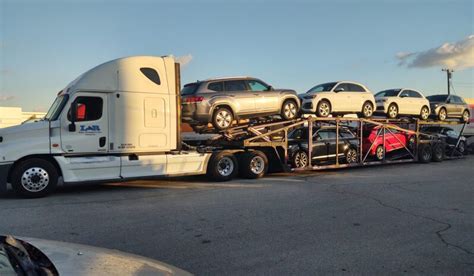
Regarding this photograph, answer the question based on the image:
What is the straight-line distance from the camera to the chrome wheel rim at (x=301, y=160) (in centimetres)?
1478

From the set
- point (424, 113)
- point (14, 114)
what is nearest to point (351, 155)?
point (424, 113)

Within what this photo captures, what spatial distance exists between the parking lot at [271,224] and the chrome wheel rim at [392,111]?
547 cm

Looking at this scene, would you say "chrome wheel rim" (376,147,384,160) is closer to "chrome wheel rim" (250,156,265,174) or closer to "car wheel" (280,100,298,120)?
"car wheel" (280,100,298,120)

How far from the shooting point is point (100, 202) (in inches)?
368

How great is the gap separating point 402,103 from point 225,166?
858cm

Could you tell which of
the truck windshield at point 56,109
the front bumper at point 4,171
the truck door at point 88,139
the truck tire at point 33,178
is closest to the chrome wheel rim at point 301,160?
the truck door at point 88,139

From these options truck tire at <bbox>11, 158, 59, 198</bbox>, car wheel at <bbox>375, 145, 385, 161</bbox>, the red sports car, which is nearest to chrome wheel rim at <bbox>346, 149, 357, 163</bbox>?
the red sports car

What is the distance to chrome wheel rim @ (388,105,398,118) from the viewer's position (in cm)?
1725

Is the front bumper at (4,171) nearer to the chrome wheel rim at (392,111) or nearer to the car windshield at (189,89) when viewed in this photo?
the car windshield at (189,89)

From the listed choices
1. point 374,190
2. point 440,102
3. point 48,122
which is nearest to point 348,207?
point 374,190

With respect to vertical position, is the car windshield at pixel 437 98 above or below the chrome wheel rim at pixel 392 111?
above

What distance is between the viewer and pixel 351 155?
1631cm

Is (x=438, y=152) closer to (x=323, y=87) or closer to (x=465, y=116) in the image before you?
(x=465, y=116)

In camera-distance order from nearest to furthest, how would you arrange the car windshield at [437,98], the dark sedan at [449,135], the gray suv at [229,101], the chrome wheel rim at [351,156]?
the gray suv at [229,101] → the chrome wheel rim at [351,156] → the car windshield at [437,98] → the dark sedan at [449,135]
